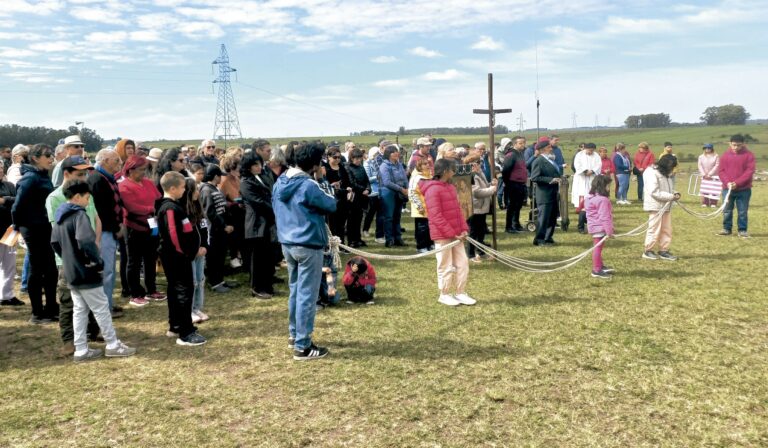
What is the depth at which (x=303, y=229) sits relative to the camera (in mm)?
5176

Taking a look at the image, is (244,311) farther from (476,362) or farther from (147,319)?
(476,362)

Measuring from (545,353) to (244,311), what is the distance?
157 inches

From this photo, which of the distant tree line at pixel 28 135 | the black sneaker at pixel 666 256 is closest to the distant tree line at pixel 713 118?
the distant tree line at pixel 28 135

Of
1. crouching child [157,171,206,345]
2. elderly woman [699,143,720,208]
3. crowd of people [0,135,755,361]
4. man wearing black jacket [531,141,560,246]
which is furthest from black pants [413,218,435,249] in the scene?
elderly woman [699,143,720,208]

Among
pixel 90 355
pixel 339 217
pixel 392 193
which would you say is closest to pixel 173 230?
pixel 90 355

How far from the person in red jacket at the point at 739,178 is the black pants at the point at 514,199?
14.4 ft

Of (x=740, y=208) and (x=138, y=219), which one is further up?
(x=138, y=219)

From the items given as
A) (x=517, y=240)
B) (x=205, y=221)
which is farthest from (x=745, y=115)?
(x=205, y=221)

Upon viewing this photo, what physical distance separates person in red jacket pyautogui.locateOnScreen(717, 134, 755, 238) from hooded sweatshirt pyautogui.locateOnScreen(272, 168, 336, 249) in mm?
10279

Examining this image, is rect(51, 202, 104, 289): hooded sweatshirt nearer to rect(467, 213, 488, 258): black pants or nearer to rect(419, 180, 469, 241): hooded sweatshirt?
rect(419, 180, 469, 241): hooded sweatshirt

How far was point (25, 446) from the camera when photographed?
12.8ft

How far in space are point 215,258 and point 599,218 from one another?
244 inches

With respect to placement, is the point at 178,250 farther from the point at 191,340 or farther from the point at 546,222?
the point at 546,222

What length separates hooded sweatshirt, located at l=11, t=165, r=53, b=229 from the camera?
259 inches
